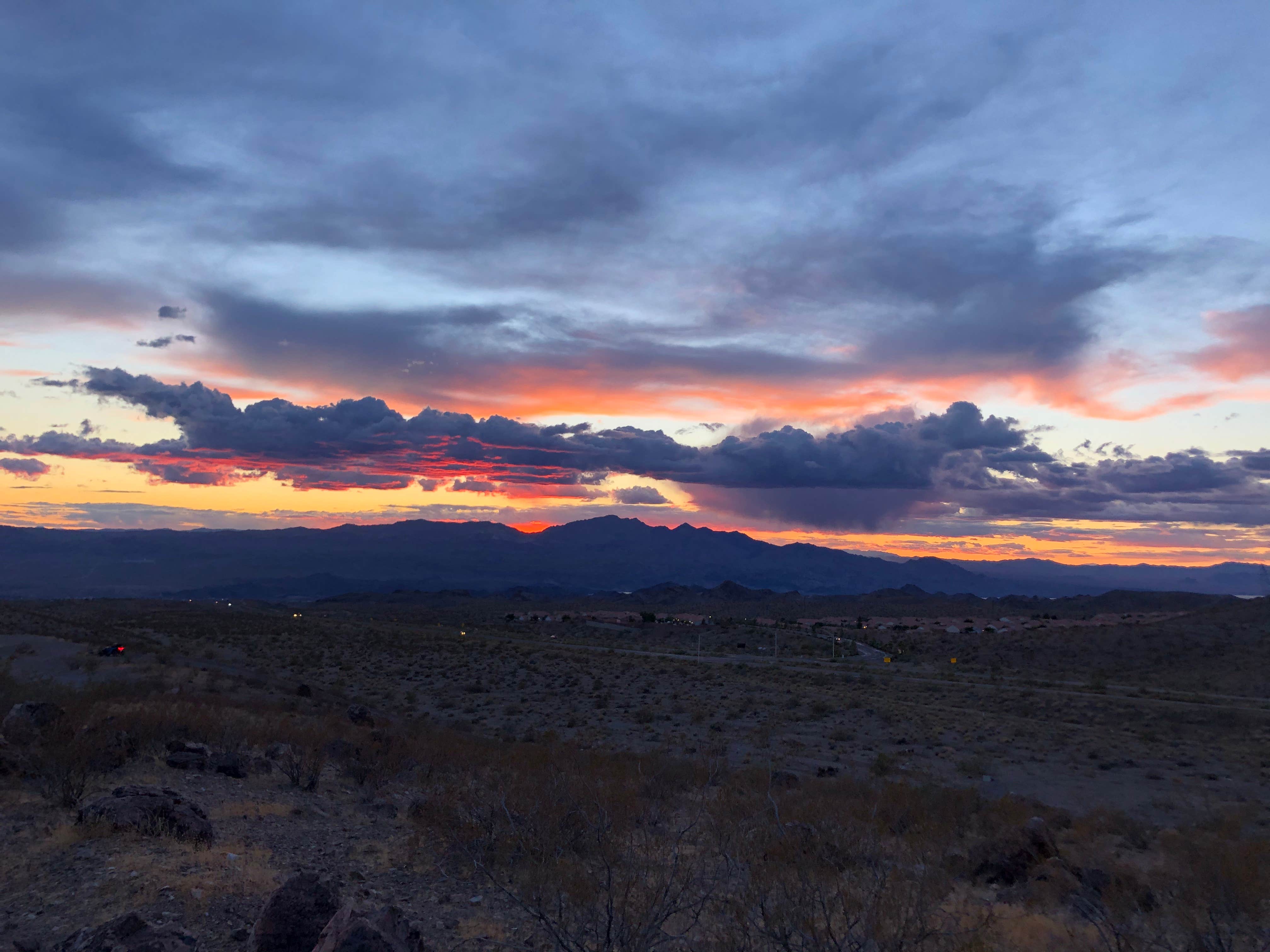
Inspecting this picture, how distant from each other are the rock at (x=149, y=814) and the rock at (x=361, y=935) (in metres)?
4.42

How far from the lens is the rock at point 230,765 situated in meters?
13.6

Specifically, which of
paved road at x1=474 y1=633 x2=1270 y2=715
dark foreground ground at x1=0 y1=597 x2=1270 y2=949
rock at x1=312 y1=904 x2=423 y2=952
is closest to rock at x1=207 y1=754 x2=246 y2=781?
dark foreground ground at x1=0 y1=597 x2=1270 y2=949

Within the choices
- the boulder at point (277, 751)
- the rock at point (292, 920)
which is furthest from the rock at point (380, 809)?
the rock at point (292, 920)

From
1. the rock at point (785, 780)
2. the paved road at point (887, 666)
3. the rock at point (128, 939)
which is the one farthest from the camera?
the paved road at point (887, 666)

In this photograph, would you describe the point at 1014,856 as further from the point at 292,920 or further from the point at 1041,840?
the point at 292,920

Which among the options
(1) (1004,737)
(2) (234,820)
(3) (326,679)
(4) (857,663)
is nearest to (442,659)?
(3) (326,679)

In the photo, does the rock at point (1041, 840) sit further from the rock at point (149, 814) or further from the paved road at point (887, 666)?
the paved road at point (887, 666)

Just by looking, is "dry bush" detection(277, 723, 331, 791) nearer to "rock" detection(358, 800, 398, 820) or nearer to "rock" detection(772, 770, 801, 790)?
"rock" detection(358, 800, 398, 820)

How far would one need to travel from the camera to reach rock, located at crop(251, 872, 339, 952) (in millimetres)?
6543

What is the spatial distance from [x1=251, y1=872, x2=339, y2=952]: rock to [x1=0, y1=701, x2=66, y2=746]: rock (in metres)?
8.88

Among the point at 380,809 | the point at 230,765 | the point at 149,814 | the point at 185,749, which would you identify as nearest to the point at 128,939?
the point at 149,814

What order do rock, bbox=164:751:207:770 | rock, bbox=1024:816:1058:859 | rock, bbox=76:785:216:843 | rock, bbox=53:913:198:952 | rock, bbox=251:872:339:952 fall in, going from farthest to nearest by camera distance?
rock, bbox=164:751:207:770, rock, bbox=1024:816:1058:859, rock, bbox=76:785:216:843, rock, bbox=251:872:339:952, rock, bbox=53:913:198:952

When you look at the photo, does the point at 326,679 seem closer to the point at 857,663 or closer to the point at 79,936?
the point at 79,936

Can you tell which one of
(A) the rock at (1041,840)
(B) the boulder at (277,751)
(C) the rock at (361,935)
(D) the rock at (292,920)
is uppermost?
(C) the rock at (361,935)
